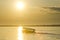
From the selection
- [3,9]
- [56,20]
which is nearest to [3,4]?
[3,9]

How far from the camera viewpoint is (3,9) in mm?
815

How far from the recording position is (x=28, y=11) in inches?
32.2

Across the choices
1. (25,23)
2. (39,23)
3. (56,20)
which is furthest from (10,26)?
(56,20)

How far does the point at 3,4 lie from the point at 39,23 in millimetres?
301

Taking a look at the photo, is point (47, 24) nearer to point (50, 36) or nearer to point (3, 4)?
point (50, 36)

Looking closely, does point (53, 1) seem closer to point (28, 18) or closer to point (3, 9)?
point (28, 18)

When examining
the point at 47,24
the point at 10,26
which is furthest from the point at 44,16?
the point at 10,26

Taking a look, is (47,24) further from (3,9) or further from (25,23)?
(3,9)

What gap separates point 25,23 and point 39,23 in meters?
0.10

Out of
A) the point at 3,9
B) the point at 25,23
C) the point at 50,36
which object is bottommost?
the point at 50,36

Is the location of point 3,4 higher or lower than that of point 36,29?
higher

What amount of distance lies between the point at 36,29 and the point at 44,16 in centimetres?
11

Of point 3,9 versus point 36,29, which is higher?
point 3,9

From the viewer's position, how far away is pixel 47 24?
815mm
